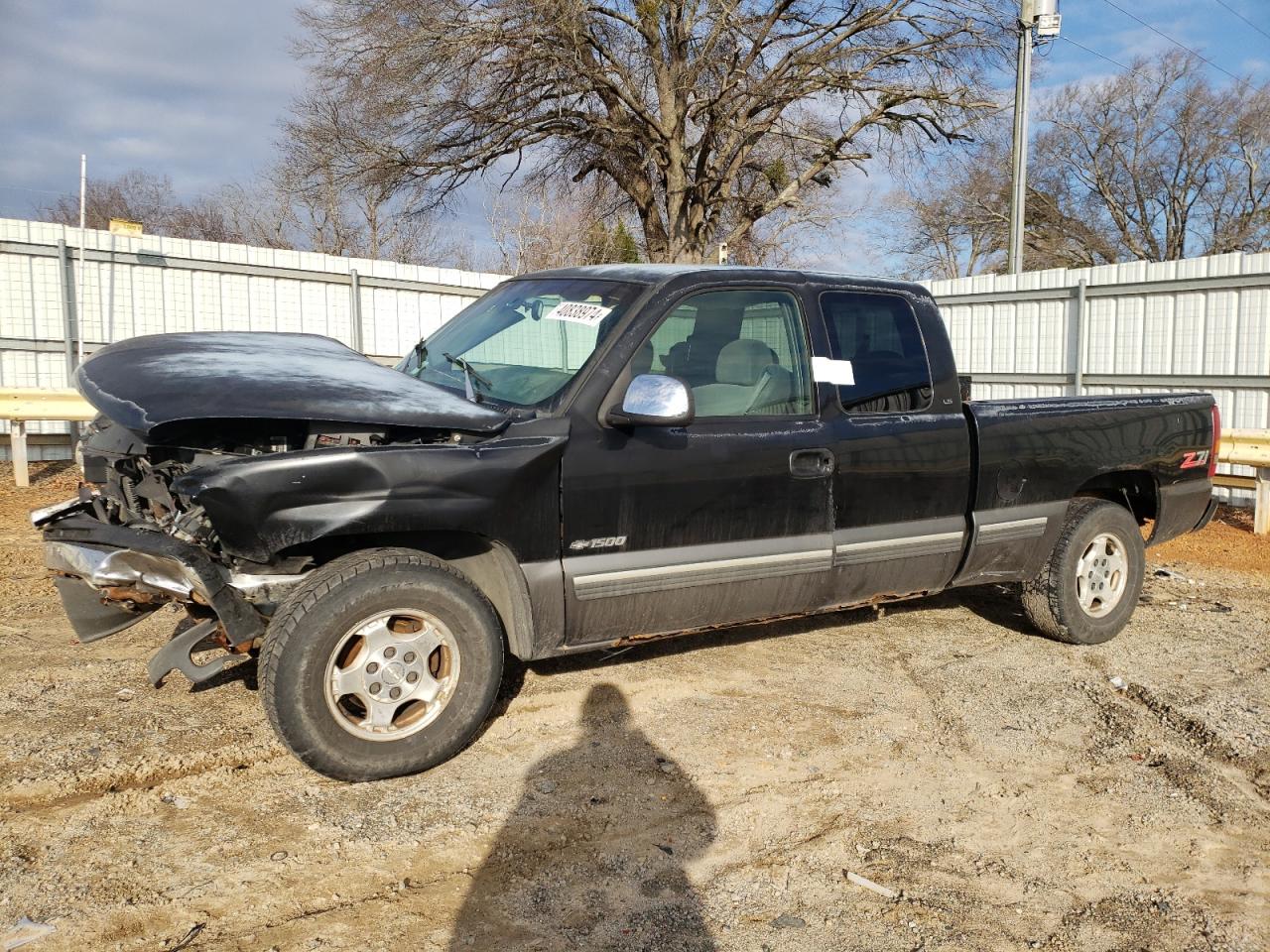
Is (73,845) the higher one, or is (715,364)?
(715,364)

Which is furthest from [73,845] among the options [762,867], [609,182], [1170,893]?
[609,182]

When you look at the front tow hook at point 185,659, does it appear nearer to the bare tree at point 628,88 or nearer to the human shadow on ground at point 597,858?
the human shadow on ground at point 597,858

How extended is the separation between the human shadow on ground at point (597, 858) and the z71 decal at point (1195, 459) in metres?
3.61

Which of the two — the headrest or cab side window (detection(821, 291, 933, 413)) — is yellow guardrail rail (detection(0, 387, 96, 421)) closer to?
the headrest

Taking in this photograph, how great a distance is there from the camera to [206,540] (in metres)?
3.43

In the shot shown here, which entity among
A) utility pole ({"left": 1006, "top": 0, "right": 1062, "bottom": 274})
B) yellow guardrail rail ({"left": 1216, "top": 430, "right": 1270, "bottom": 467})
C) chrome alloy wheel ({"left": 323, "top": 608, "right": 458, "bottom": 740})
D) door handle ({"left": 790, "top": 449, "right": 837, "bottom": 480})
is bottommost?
chrome alloy wheel ({"left": 323, "top": 608, "right": 458, "bottom": 740})

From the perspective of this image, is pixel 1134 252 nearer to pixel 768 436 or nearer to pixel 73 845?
pixel 768 436

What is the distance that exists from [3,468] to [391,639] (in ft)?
29.0

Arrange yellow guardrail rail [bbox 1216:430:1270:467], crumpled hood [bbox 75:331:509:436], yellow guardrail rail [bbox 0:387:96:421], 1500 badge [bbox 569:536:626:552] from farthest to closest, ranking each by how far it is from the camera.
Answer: yellow guardrail rail [bbox 0:387:96:421] < yellow guardrail rail [bbox 1216:430:1270:467] < 1500 badge [bbox 569:536:626:552] < crumpled hood [bbox 75:331:509:436]

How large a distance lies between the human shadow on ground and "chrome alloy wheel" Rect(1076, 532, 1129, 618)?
109 inches

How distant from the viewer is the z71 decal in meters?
5.51

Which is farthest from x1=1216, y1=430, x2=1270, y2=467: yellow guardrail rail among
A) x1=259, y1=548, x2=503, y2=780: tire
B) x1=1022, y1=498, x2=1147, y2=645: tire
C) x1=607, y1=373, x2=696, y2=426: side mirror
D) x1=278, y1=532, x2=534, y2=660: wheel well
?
x1=259, y1=548, x2=503, y2=780: tire

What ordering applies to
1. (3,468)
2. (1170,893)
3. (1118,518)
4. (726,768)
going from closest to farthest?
(1170,893) < (726,768) < (1118,518) < (3,468)

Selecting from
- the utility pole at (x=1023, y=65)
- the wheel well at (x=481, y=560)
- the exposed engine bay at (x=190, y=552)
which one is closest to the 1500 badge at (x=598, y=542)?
the wheel well at (x=481, y=560)
